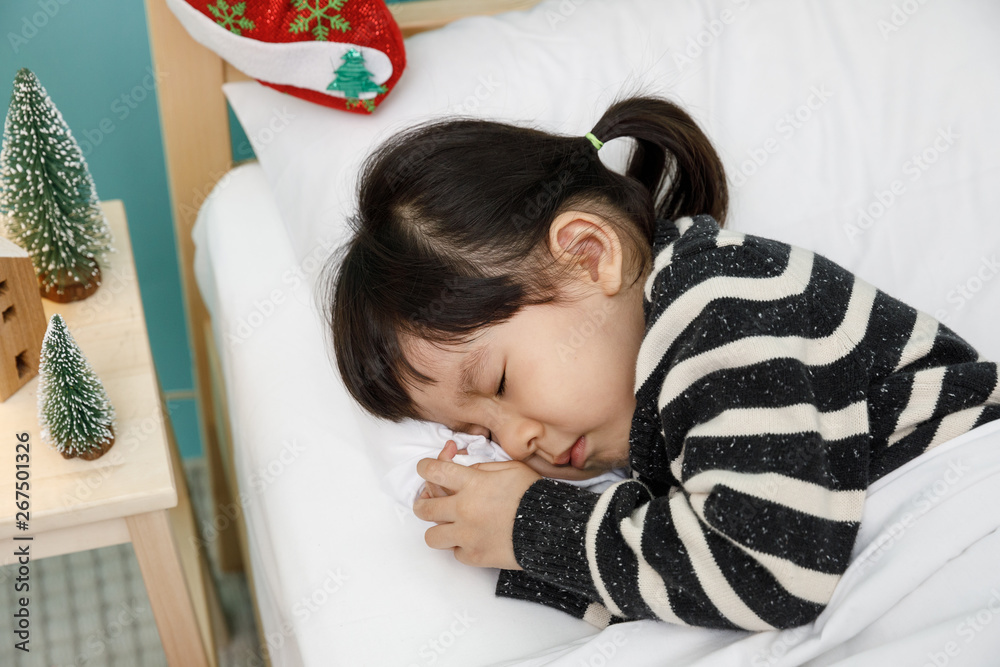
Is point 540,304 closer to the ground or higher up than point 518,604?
higher up

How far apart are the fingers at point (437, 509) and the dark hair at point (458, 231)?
0.33 feet

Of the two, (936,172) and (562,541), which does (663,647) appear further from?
(936,172)

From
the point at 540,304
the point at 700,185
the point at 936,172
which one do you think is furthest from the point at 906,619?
the point at 936,172

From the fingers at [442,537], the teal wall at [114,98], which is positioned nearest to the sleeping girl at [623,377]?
the fingers at [442,537]

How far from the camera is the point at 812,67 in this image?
3.34 ft

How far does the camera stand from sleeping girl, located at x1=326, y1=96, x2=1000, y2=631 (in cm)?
Result: 63

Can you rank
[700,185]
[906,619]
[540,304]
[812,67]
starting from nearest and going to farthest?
[906,619] → [540,304] → [700,185] → [812,67]

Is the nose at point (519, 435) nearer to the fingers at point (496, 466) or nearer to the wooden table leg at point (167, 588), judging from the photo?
the fingers at point (496, 466)

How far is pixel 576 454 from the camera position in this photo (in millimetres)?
784

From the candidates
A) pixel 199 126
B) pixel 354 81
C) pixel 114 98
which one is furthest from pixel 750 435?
pixel 114 98

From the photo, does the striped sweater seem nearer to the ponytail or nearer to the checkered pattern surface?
the ponytail

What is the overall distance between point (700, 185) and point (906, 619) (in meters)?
0.49

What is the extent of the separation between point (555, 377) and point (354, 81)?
49 centimetres

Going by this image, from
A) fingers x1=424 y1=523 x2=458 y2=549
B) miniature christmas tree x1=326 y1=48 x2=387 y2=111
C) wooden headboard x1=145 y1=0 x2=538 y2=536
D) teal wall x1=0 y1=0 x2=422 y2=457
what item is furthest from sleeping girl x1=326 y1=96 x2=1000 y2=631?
teal wall x1=0 y1=0 x2=422 y2=457
